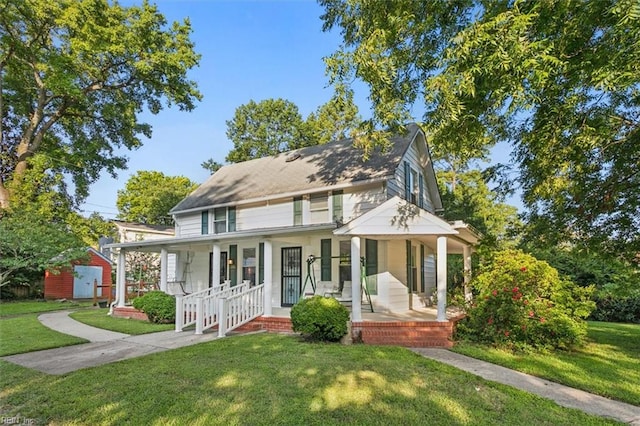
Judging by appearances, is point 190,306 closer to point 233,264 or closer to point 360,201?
point 233,264

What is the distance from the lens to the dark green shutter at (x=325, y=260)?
37.8 feet

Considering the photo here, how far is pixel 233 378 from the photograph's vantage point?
5211 mm

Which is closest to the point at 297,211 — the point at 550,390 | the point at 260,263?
the point at 260,263

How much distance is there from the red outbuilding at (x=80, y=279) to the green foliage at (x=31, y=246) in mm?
2892

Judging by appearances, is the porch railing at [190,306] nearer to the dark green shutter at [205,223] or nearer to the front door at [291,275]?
the front door at [291,275]

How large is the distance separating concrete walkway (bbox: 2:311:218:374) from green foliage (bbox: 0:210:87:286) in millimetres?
8459

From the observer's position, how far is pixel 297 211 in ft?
41.2

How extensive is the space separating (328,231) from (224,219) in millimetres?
6412

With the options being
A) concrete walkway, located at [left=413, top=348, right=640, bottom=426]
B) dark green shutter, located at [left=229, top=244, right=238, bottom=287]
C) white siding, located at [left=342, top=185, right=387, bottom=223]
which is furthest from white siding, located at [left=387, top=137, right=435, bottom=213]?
dark green shutter, located at [left=229, top=244, right=238, bottom=287]

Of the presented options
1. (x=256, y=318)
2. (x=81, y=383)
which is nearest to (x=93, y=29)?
(x=256, y=318)

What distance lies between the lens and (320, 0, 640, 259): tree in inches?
215

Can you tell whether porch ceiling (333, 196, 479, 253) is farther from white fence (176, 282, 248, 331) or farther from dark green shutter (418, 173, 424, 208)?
dark green shutter (418, 173, 424, 208)

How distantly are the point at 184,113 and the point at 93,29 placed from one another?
6519 millimetres

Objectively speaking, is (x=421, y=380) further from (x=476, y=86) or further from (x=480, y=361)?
(x=476, y=86)
